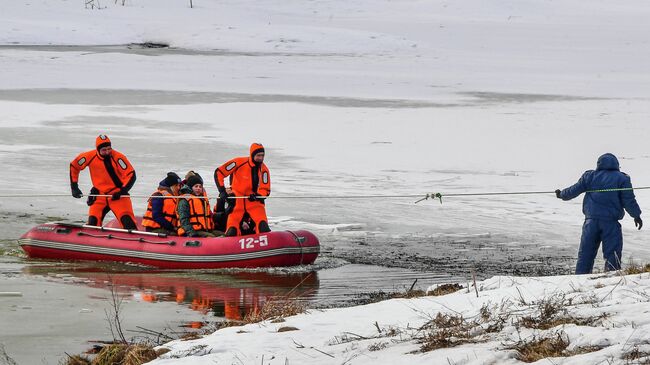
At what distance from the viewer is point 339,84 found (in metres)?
29.9

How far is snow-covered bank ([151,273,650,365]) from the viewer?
6.21 m

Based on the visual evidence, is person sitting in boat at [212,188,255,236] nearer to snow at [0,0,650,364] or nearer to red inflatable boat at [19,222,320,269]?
red inflatable boat at [19,222,320,269]

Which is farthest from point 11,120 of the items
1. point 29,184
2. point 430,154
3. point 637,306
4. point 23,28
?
point 637,306

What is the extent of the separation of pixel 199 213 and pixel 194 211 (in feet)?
0.28

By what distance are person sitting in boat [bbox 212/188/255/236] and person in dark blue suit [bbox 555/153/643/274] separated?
4589mm

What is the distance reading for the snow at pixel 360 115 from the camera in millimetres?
8000

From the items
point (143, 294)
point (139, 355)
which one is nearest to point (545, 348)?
point (139, 355)

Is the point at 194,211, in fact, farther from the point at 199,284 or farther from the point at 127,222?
the point at 199,284

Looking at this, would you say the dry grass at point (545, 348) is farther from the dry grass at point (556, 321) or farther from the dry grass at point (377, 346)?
the dry grass at point (377, 346)

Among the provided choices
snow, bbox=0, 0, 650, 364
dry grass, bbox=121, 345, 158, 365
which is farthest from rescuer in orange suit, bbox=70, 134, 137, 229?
dry grass, bbox=121, 345, 158, 365

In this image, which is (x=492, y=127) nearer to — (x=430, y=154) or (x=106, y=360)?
(x=430, y=154)

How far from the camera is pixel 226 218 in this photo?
14555 mm

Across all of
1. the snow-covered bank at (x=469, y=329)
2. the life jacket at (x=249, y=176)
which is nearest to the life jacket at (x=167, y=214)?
the life jacket at (x=249, y=176)

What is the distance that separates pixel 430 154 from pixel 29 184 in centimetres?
698
